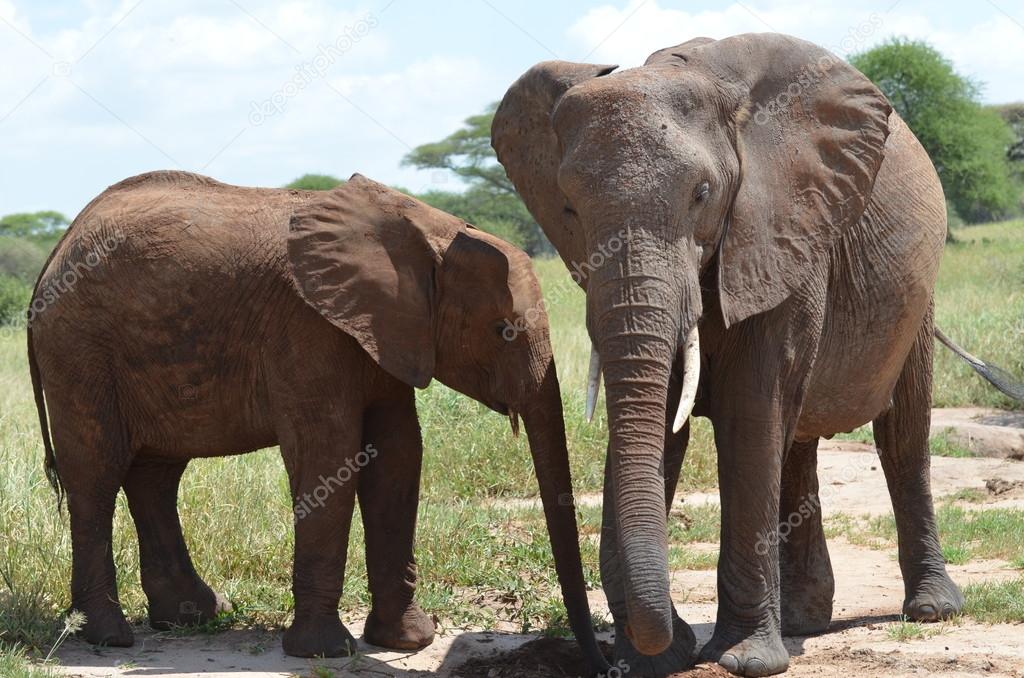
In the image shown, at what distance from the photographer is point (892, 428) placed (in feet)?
20.4

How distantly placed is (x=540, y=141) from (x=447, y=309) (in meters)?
0.83

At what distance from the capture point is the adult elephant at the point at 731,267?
4230 mm

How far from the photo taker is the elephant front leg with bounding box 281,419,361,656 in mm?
5305

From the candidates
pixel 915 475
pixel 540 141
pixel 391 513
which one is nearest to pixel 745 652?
pixel 391 513

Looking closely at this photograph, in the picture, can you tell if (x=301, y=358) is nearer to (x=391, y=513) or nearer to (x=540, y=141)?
(x=391, y=513)

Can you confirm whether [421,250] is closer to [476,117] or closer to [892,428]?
[892,428]

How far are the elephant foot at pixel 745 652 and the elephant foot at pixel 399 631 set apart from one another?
1289 mm

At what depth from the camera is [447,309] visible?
5.46m

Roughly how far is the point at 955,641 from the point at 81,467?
3599mm

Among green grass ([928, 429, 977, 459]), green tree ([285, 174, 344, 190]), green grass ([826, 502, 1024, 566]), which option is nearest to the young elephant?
green grass ([826, 502, 1024, 566])

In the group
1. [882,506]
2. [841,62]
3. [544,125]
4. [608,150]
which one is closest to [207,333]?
[544,125]

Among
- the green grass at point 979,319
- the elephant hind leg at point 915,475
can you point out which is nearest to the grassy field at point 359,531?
the elephant hind leg at point 915,475

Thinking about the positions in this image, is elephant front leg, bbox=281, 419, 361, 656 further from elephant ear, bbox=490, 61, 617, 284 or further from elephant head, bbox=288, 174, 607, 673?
elephant ear, bbox=490, 61, 617, 284

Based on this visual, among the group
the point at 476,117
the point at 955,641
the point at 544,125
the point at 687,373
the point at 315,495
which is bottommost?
the point at 955,641
